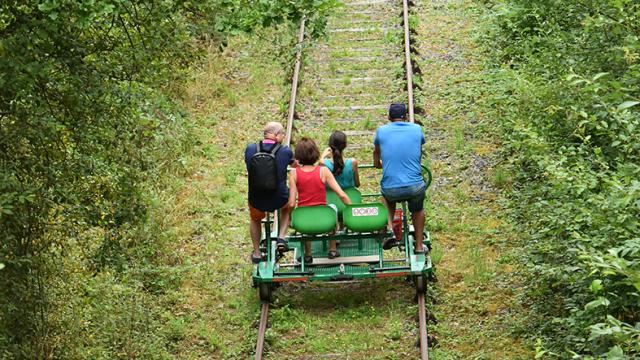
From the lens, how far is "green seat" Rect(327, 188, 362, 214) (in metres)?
11.4

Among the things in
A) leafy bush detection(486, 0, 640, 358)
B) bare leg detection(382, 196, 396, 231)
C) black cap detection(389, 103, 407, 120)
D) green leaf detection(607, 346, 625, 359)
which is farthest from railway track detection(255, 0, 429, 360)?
green leaf detection(607, 346, 625, 359)

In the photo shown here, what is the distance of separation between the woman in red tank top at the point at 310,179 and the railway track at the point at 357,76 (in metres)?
3.35

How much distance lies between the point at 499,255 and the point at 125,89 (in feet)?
18.4

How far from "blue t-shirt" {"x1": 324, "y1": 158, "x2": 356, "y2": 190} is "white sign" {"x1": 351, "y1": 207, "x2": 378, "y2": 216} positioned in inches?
25.6

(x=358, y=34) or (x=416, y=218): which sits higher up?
(x=358, y=34)

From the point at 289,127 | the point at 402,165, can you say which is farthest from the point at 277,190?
the point at 289,127

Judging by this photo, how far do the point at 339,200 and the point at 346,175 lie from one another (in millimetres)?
295

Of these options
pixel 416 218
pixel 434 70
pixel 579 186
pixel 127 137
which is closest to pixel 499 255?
pixel 416 218

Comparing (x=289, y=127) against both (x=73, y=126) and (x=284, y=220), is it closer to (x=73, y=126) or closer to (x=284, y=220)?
(x=284, y=220)

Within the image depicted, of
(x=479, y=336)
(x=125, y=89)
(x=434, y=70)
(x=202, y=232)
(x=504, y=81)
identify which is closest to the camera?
(x=125, y=89)

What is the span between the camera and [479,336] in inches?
423

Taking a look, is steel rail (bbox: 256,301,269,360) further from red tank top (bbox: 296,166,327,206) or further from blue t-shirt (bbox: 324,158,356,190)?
blue t-shirt (bbox: 324,158,356,190)

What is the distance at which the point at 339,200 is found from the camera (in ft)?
37.7

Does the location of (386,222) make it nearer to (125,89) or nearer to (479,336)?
(479,336)
